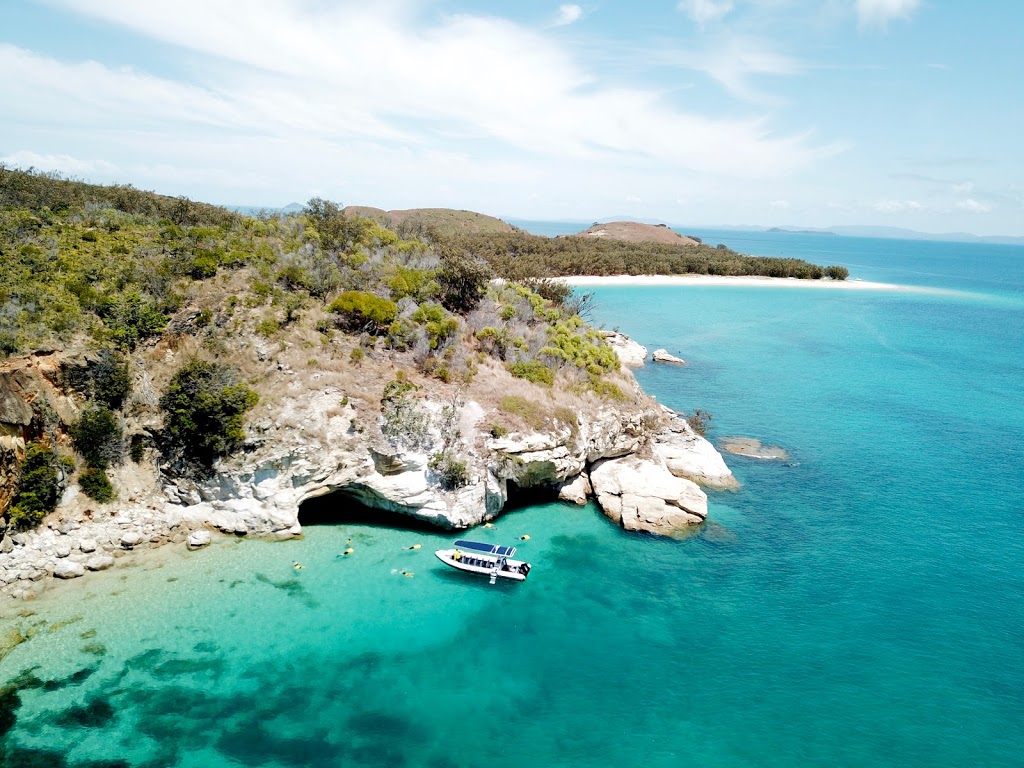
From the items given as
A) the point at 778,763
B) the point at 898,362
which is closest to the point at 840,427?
the point at 898,362

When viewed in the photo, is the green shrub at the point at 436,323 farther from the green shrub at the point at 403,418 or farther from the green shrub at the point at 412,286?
the green shrub at the point at 403,418

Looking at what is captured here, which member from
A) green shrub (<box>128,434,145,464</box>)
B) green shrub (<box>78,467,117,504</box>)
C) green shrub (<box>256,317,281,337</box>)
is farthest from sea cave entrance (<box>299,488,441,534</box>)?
green shrub (<box>256,317,281,337</box>)

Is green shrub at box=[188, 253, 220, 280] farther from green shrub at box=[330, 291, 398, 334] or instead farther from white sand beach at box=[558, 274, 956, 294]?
white sand beach at box=[558, 274, 956, 294]

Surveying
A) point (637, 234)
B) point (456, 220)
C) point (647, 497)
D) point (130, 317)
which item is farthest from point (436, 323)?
point (637, 234)

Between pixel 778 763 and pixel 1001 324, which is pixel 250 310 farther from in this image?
pixel 1001 324

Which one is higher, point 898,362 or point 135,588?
point 898,362
